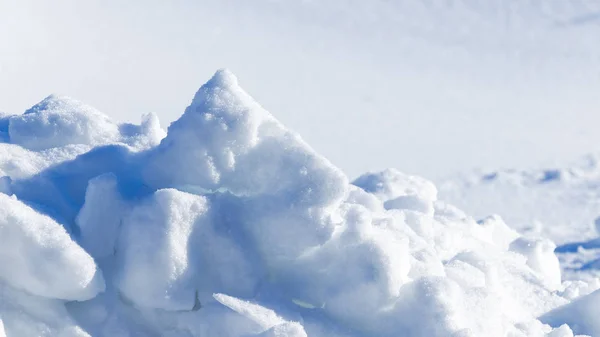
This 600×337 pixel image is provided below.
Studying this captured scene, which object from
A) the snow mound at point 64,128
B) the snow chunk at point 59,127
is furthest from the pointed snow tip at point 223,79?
the snow chunk at point 59,127

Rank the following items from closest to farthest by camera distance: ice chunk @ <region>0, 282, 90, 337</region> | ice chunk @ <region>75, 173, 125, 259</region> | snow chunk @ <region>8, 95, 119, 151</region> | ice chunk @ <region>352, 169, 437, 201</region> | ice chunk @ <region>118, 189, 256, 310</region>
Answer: ice chunk @ <region>0, 282, 90, 337</region> < ice chunk @ <region>118, 189, 256, 310</region> < ice chunk @ <region>75, 173, 125, 259</region> < snow chunk @ <region>8, 95, 119, 151</region> < ice chunk @ <region>352, 169, 437, 201</region>

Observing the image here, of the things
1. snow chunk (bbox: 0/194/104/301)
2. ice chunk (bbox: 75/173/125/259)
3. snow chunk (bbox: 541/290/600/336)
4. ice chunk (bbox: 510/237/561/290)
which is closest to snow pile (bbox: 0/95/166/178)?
ice chunk (bbox: 75/173/125/259)

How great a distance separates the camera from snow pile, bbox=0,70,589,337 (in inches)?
263

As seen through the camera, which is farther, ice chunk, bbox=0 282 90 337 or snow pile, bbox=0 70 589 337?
snow pile, bbox=0 70 589 337

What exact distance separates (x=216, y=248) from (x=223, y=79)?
2023 mm

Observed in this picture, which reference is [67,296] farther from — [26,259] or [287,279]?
[287,279]

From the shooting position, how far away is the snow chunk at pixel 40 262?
21.3ft

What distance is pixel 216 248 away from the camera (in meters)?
7.25

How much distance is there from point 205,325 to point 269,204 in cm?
143

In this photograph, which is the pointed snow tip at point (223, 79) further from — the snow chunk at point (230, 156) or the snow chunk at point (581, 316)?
the snow chunk at point (581, 316)

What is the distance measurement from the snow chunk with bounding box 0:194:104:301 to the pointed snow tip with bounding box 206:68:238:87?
2499 millimetres

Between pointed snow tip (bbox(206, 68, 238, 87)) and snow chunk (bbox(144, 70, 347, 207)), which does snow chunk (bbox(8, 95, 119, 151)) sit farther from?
pointed snow tip (bbox(206, 68, 238, 87))

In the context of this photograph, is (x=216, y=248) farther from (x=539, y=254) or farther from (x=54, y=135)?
(x=539, y=254)

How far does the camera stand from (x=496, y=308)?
814 centimetres
